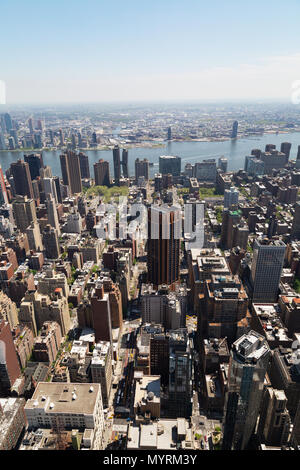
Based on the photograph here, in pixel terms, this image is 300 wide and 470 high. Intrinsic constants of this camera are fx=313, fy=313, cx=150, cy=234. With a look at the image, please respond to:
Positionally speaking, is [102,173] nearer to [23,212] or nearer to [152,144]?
[23,212]

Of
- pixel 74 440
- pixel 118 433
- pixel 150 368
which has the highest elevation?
pixel 74 440

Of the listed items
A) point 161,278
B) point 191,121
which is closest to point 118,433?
point 161,278


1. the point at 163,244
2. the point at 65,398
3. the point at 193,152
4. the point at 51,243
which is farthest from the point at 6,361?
the point at 193,152

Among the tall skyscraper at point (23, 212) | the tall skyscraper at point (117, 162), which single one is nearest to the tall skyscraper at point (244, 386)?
the tall skyscraper at point (23, 212)

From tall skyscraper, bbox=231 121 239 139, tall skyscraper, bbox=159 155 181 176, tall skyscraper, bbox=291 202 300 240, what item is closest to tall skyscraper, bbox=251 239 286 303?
tall skyscraper, bbox=291 202 300 240
